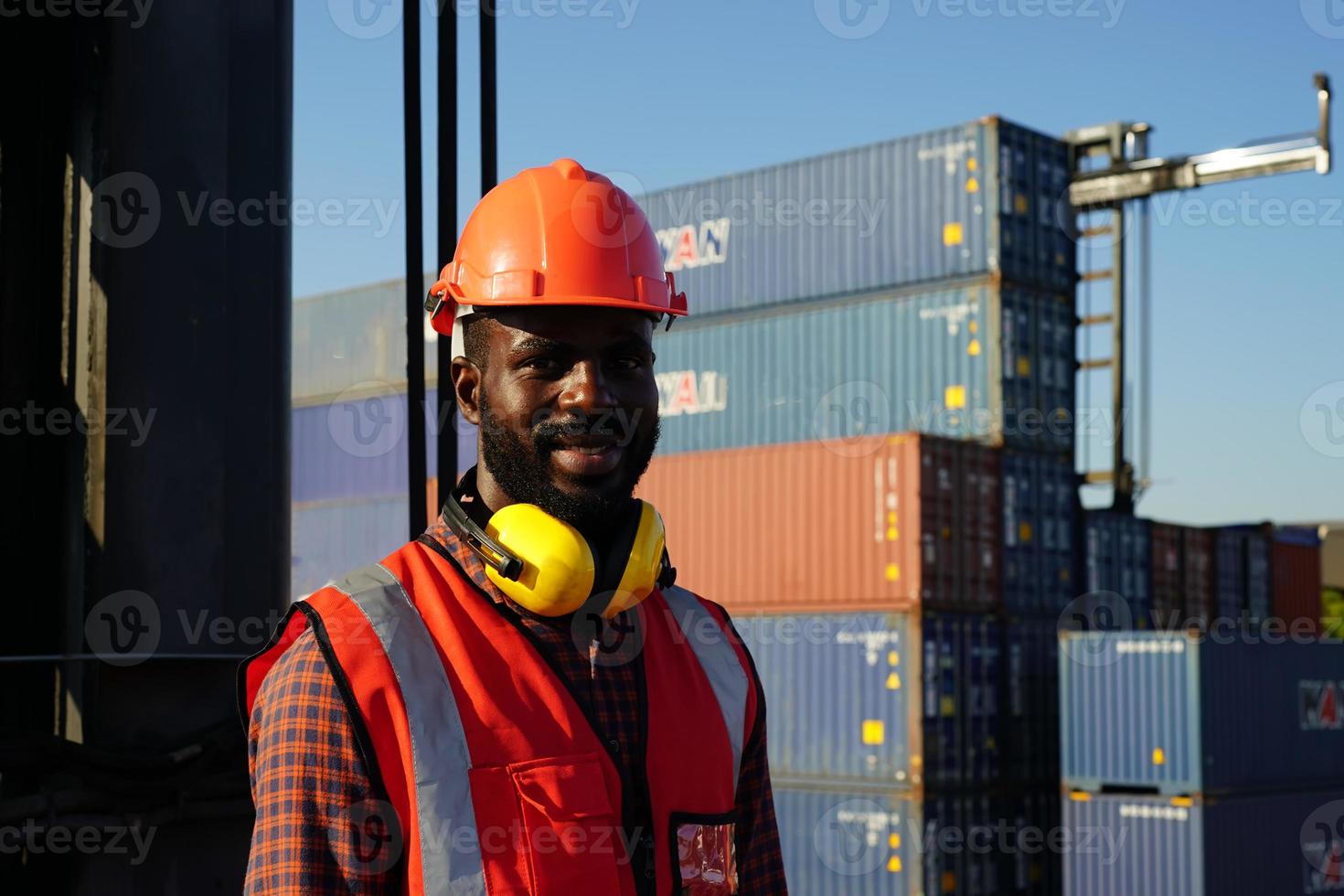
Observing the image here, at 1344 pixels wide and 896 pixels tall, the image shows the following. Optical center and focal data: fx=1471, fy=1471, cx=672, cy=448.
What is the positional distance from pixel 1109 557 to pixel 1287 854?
4.30 meters

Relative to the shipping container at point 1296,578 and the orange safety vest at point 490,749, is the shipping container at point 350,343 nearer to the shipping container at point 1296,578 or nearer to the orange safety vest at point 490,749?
the shipping container at point 1296,578

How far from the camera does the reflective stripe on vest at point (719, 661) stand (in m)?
2.44

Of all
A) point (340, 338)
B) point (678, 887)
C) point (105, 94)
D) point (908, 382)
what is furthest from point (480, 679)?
point (340, 338)

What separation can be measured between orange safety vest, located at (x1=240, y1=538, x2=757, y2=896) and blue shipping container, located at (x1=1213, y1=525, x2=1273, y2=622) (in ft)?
71.0

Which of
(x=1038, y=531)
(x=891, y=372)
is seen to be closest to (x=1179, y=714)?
(x=1038, y=531)

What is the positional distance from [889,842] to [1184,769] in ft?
11.2

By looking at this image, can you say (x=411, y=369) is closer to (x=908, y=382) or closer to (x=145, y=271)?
(x=145, y=271)

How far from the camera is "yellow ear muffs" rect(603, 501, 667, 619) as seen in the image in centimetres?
221

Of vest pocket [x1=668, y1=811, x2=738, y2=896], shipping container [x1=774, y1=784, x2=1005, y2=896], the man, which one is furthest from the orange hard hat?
shipping container [x1=774, y1=784, x2=1005, y2=896]

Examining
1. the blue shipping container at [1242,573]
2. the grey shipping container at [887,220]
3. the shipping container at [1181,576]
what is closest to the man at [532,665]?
the grey shipping container at [887,220]

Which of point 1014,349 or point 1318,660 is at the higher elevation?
point 1014,349

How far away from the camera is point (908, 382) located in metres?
18.9

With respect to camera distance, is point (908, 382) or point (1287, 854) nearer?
point (1287, 854)

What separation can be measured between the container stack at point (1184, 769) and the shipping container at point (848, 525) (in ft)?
5.94
